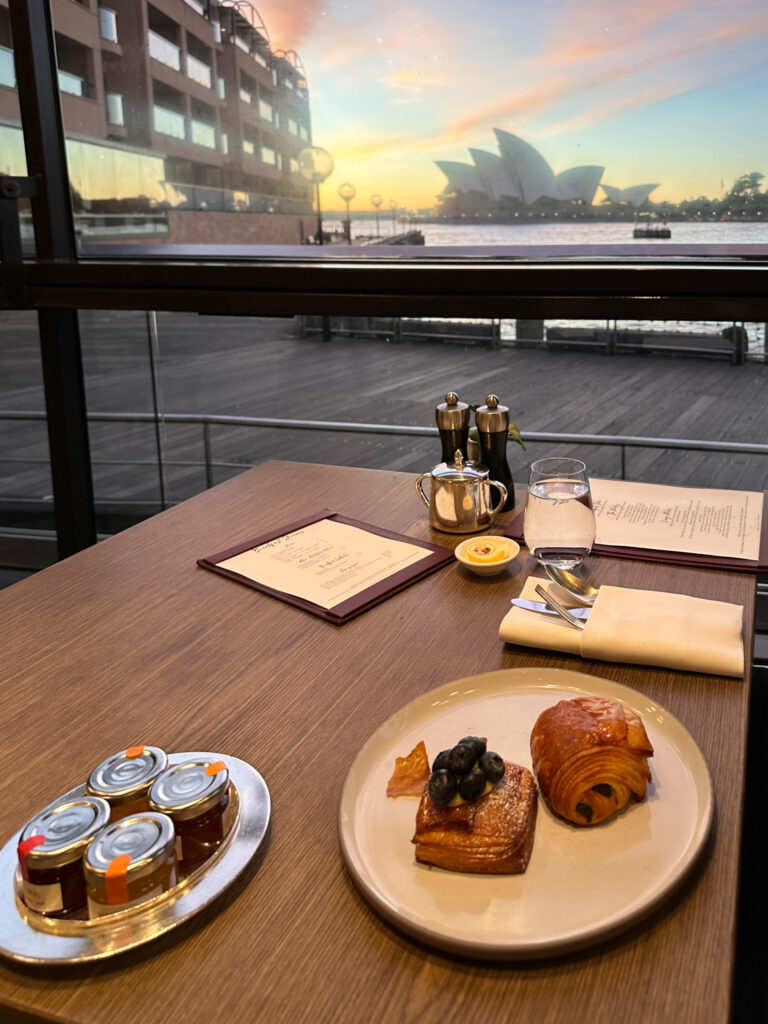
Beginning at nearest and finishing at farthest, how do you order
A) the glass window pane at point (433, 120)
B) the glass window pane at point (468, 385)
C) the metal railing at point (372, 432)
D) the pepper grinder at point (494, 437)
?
the pepper grinder at point (494, 437), the glass window pane at point (433, 120), the glass window pane at point (468, 385), the metal railing at point (372, 432)

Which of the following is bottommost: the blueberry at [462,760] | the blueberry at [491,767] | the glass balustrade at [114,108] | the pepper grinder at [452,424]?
the blueberry at [491,767]

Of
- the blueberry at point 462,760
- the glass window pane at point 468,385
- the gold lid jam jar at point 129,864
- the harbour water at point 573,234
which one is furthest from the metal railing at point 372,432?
the gold lid jam jar at point 129,864

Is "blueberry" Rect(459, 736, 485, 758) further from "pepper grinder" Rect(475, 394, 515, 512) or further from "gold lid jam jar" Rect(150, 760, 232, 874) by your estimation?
"pepper grinder" Rect(475, 394, 515, 512)

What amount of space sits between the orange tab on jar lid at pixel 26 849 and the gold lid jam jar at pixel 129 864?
4 cm

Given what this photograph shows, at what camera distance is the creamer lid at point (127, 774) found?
1.99 feet

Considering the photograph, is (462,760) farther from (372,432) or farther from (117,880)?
(372,432)

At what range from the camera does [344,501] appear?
4.67ft

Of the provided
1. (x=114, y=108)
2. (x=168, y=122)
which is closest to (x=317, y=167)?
(x=168, y=122)

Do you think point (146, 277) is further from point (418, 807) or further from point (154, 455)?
point (418, 807)

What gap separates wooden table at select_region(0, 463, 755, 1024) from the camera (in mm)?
488

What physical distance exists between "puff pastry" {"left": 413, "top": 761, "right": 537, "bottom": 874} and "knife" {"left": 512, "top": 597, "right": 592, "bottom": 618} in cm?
35

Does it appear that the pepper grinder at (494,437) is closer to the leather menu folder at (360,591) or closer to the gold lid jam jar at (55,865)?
the leather menu folder at (360,591)

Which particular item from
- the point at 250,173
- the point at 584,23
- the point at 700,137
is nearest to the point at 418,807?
the point at 700,137

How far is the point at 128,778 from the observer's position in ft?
2.05
